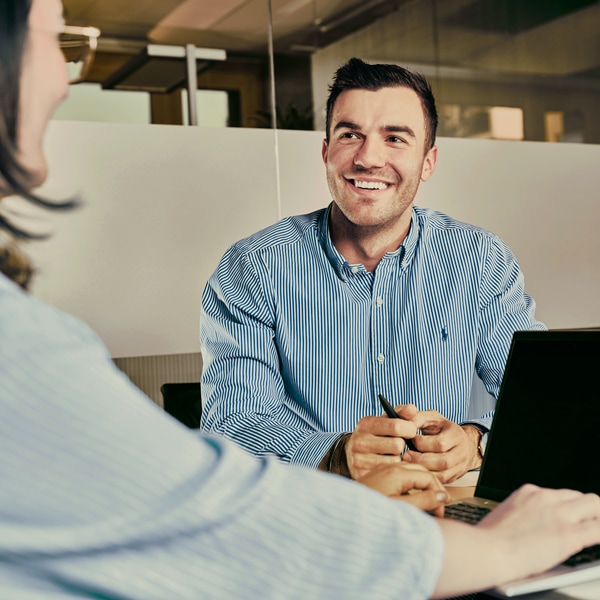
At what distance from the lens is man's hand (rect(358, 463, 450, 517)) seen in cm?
113

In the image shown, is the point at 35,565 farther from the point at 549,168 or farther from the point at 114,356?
the point at 549,168

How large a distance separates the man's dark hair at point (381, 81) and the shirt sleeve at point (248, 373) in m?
0.56

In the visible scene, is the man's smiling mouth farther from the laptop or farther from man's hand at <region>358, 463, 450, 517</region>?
man's hand at <region>358, 463, 450, 517</region>

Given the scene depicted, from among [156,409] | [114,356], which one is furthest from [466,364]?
[156,409]

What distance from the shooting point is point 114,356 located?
307 cm

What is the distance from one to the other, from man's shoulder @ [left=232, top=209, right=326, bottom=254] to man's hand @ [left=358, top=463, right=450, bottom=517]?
111 cm

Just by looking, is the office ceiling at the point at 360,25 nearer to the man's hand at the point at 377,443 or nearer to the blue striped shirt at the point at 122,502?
the man's hand at the point at 377,443

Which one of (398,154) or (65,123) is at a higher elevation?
(65,123)

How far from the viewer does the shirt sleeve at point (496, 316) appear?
2156mm

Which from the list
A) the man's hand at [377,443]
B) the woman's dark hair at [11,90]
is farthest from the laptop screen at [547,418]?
the woman's dark hair at [11,90]

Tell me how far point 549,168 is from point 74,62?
83.0 inches

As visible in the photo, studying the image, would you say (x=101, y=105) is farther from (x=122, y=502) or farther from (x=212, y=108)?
(x=122, y=502)

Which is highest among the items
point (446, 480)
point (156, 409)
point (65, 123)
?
point (65, 123)

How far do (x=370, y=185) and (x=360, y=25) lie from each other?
4.86ft
